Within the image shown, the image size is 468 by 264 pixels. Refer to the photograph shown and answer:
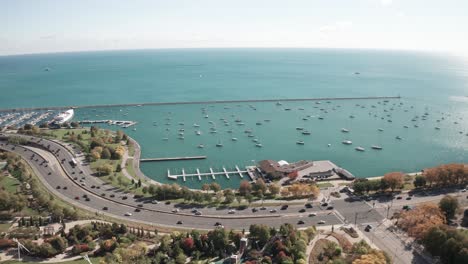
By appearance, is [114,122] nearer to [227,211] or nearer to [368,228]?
[227,211]

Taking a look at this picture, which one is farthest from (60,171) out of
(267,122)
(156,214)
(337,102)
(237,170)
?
(337,102)

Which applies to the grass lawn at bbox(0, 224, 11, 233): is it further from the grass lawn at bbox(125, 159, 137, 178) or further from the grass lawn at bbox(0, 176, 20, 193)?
the grass lawn at bbox(125, 159, 137, 178)

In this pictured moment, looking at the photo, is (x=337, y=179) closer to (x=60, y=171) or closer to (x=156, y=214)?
(x=156, y=214)

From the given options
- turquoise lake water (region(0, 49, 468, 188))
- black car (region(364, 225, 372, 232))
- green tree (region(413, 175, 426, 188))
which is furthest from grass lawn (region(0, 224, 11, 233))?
green tree (region(413, 175, 426, 188))

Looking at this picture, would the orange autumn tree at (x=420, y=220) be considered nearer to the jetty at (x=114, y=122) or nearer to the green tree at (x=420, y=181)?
the green tree at (x=420, y=181)

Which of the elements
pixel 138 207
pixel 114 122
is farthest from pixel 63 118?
pixel 138 207

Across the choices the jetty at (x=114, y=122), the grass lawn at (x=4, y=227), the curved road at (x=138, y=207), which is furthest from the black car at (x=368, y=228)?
the jetty at (x=114, y=122)
